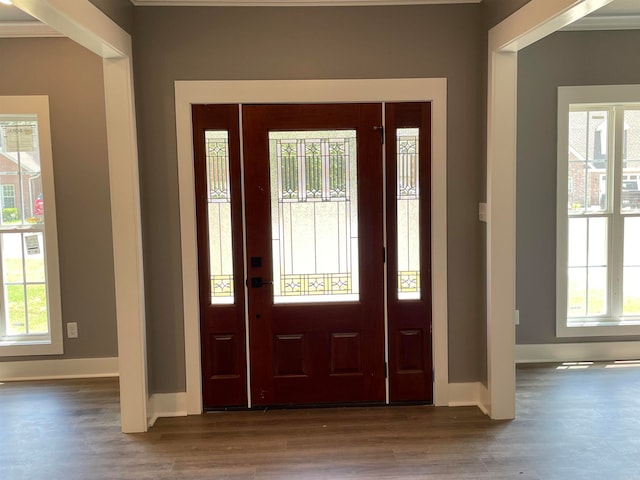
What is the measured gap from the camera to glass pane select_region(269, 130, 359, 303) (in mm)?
3463

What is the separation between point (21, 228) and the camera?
14.0 feet

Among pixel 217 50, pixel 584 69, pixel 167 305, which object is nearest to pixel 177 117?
pixel 217 50

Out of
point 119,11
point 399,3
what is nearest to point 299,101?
point 399,3

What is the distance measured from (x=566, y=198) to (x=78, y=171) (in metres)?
3.97

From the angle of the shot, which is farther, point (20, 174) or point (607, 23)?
point (20, 174)

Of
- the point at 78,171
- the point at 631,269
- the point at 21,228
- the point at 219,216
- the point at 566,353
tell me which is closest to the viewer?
the point at 219,216

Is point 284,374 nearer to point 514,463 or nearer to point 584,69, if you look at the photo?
point 514,463

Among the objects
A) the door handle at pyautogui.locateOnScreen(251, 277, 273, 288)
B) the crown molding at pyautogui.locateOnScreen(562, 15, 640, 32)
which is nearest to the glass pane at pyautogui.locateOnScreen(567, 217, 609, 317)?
the crown molding at pyautogui.locateOnScreen(562, 15, 640, 32)

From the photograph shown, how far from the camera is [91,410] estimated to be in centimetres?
360

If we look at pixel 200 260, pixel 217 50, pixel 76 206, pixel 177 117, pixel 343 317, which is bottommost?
pixel 343 317

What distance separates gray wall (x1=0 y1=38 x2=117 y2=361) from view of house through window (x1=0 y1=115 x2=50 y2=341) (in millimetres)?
242

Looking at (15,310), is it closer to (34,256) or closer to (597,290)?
(34,256)

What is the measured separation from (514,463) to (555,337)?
1867mm

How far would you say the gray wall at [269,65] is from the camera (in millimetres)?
3348
